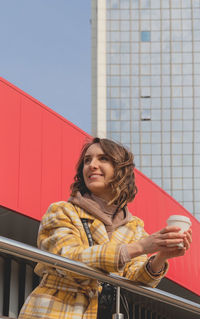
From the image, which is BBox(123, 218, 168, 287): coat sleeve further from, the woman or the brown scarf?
the brown scarf

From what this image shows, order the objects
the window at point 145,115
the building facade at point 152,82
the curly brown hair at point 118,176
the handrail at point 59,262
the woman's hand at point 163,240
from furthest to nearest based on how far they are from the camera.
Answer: the window at point 145,115 < the building facade at point 152,82 < the curly brown hair at point 118,176 < the woman's hand at point 163,240 < the handrail at point 59,262

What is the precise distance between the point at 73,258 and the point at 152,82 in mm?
82493

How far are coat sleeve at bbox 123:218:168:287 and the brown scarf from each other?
0.12m

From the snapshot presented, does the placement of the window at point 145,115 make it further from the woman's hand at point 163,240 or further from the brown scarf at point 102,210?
the woman's hand at point 163,240

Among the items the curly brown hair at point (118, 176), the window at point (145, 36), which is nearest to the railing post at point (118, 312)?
the curly brown hair at point (118, 176)

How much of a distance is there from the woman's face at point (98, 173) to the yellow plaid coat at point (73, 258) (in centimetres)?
20

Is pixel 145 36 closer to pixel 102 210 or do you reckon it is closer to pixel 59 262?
pixel 102 210

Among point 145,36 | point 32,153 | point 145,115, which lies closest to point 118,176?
point 32,153

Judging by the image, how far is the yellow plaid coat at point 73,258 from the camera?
3.57 meters

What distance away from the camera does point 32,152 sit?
9.71 metres

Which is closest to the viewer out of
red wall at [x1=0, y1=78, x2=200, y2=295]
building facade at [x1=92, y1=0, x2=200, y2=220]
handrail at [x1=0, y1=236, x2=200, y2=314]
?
handrail at [x1=0, y1=236, x2=200, y2=314]

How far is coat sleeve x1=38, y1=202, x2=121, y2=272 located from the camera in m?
3.63

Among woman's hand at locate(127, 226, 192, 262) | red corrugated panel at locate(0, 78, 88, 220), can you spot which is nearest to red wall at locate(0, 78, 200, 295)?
red corrugated panel at locate(0, 78, 88, 220)

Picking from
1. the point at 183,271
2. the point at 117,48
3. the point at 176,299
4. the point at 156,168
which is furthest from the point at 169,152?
the point at 176,299
